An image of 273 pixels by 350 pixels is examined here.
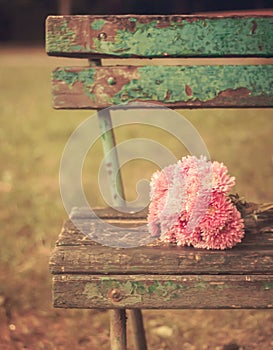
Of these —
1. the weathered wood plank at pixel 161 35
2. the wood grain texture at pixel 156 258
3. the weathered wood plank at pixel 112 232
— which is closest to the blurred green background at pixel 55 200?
the weathered wood plank at pixel 112 232

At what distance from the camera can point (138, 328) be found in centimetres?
275

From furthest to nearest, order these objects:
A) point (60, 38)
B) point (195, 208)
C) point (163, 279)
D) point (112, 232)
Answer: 1. point (60, 38)
2. point (112, 232)
3. point (195, 208)
4. point (163, 279)

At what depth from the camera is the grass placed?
10.6ft

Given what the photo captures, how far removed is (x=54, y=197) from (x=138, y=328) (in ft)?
8.86

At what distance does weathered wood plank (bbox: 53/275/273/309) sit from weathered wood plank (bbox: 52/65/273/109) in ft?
2.41

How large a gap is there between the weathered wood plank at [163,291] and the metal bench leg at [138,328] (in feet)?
2.04

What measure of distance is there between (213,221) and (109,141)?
669 mm

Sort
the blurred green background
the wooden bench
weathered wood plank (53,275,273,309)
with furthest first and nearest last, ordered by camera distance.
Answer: the blurred green background < the wooden bench < weathered wood plank (53,275,273,309)

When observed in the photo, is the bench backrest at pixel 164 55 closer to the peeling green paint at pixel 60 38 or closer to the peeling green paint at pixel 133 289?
the peeling green paint at pixel 60 38

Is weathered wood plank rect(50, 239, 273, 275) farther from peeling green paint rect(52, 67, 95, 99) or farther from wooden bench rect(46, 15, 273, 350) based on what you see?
peeling green paint rect(52, 67, 95, 99)

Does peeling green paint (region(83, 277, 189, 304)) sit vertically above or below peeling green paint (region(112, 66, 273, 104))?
below

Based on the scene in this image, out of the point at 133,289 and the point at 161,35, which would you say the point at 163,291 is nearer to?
the point at 133,289

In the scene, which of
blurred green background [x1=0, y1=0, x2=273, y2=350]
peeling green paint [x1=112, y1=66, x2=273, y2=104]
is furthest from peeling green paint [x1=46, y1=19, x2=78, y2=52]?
blurred green background [x1=0, y1=0, x2=273, y2=350]

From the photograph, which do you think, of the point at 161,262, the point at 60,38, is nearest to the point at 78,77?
the point at 60,38
